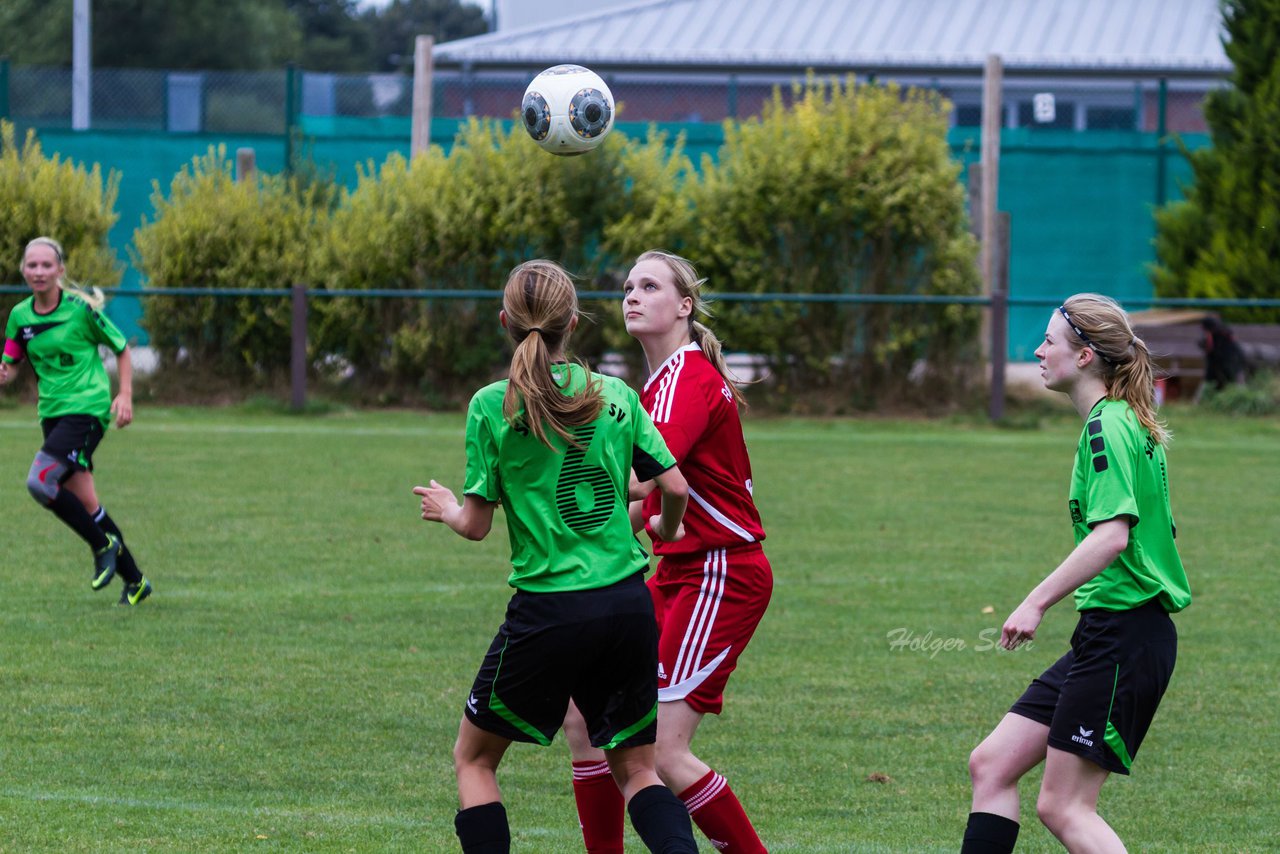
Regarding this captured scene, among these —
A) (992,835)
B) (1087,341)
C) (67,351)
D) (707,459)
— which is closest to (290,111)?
(67,351)

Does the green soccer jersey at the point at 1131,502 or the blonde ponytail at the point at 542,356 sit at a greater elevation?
the blonde ponytail at the point at 542,356

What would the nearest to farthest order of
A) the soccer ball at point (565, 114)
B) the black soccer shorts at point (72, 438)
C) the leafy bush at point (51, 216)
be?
1. the soccer ball at point (565, 114)
2. the black soccer shorts at point (72, 438)
3. the leafy bush at point (51, 216)

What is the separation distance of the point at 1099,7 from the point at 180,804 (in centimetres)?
3602

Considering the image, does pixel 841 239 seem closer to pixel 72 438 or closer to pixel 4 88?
pixel 72 438

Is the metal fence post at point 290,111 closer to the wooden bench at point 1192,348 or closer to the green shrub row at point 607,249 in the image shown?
the green shrub row at point 607,249

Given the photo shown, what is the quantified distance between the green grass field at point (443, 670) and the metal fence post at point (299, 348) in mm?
4210

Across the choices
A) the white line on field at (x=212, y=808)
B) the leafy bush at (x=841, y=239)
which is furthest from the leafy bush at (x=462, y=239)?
the white line on field at (x=212, y=808)

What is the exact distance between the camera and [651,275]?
473 centimetres

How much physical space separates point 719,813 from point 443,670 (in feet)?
9.52

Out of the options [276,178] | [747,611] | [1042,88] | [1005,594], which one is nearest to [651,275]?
[747,611]

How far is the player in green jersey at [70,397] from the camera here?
27.8ft

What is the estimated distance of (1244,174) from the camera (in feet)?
65.6

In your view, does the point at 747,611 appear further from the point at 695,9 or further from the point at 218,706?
the point at 695,9

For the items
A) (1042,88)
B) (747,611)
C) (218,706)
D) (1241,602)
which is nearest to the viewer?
(747,611)
